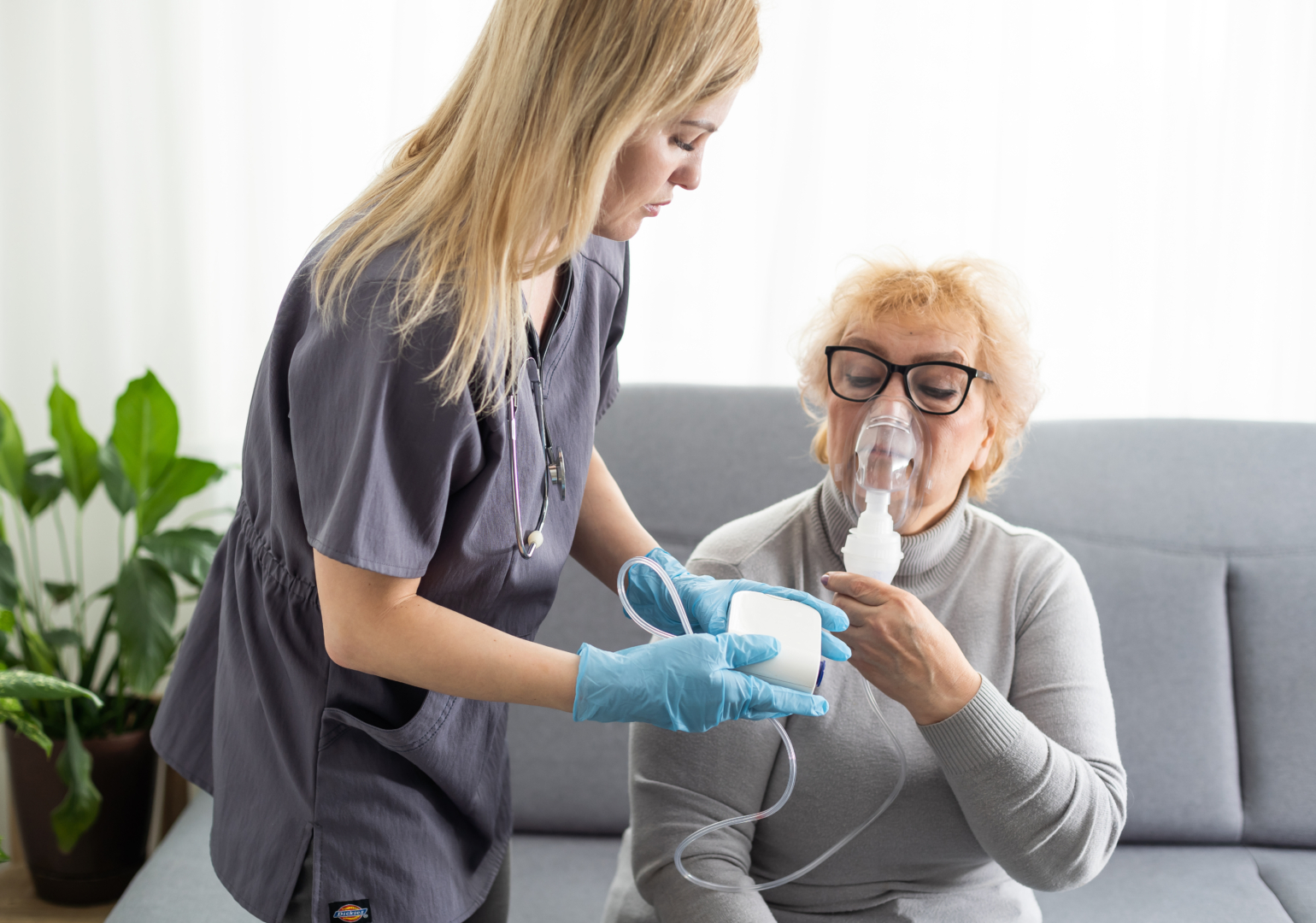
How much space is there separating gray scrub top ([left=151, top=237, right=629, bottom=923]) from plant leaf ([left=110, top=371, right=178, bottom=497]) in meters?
0.91

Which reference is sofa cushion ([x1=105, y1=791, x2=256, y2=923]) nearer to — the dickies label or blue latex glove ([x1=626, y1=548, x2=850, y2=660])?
the dickies label

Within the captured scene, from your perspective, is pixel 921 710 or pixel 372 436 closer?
pixel 372 436

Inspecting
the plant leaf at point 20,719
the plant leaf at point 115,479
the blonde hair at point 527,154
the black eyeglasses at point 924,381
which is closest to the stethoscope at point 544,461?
the blonde hair at point 527,154

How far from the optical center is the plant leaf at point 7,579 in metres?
1.88

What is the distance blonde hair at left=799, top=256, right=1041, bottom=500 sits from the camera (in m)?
1.28

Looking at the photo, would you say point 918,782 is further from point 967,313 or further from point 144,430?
point 144,430

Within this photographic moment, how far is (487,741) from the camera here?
3.65 feet

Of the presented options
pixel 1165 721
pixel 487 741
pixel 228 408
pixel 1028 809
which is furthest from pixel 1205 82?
pixel 228 408

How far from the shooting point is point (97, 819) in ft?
6.38

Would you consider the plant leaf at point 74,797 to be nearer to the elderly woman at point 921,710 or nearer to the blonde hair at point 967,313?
the elderly woman at point 921,710

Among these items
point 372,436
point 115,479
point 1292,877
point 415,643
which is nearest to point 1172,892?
point 1292,877

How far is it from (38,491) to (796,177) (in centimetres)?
173

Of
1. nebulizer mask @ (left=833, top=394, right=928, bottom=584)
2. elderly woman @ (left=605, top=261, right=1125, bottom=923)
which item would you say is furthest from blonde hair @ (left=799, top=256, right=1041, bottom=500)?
nebulizer mask @ (left=833, top=394, right=928, bottom=584)

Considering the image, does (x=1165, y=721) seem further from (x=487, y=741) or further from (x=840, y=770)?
(x=487, y=741)
